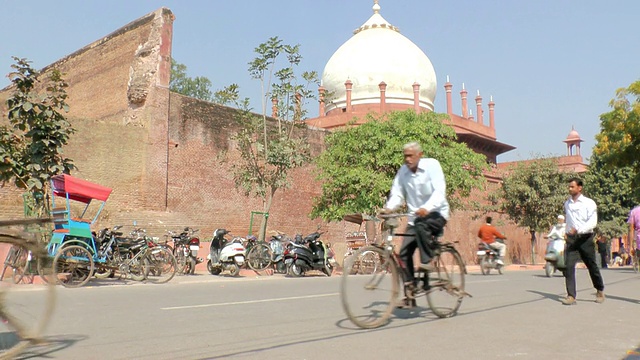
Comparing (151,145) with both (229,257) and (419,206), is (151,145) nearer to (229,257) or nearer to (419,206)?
(229,257)

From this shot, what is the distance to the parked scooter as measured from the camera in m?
17.0

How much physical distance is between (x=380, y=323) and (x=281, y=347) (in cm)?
111

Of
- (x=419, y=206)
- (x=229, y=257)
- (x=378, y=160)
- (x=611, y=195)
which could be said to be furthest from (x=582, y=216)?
(x=611, y=195)

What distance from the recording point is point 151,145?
21.8 meters

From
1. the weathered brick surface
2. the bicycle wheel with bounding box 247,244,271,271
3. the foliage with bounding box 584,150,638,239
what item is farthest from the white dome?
the bicycle wheel with bounding box 247,244,271,271

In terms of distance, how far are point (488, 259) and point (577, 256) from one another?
9.74 m

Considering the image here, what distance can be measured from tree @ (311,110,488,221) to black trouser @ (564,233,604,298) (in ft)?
45.9

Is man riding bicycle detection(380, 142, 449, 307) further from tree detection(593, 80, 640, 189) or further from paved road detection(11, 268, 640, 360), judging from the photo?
tree detection(593, 80, 640, 189)

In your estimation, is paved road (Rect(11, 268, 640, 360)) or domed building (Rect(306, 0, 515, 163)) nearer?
paved road (Rect(11, 268, 640, 360))

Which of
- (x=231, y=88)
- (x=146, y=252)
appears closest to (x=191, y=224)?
(x=231, y=88)

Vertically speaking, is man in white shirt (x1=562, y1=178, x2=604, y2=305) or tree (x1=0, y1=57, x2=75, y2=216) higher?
tree (x1=0, y1=57, x2=75, y2=216)

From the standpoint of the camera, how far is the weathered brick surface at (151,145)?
66.8 ft

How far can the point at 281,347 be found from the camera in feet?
13.9

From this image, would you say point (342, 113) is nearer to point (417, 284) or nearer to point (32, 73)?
point (32, 73)
